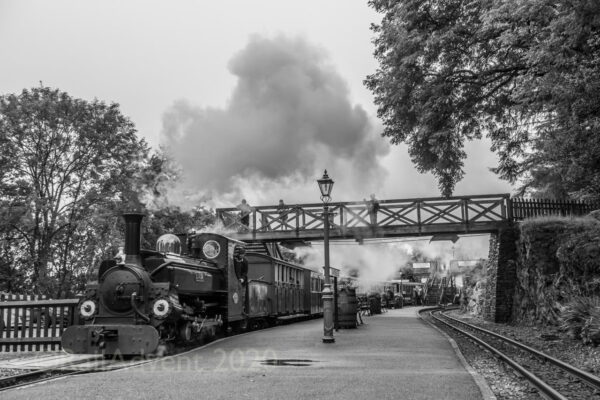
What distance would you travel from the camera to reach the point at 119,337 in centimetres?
1026

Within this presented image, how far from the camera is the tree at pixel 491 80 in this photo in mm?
9594

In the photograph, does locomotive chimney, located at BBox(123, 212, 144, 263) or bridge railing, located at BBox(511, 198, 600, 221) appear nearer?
locomotive chimney, located at BBox(123, 212, 144, 263)

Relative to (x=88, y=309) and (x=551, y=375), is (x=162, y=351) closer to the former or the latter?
(x=88, y=309)

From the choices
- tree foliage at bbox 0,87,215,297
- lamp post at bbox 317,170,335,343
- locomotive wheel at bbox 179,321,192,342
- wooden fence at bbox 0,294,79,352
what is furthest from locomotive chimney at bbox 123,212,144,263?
tree foliage at bbox 0,87,215,297

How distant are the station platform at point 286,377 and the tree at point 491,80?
16.0ft

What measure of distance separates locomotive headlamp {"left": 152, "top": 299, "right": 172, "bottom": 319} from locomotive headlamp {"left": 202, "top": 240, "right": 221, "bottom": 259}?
3.59 m

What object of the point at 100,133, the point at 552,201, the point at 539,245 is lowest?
the point at 539,245

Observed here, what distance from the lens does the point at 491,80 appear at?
14125mm

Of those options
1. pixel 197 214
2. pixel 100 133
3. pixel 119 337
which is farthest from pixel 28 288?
pixel 119 337

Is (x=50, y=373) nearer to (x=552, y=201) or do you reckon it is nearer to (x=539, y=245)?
(x=539, y=245)

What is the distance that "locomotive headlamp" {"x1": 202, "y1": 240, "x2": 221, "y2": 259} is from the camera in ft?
46.5

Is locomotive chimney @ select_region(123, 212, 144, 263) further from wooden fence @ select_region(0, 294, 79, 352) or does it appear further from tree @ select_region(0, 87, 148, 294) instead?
tree @ select_region(0, 87, 148, 294)

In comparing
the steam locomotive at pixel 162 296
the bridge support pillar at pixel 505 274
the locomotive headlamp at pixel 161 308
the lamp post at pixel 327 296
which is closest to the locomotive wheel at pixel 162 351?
the steam locomotive at pixel 162 296

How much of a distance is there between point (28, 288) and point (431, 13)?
56.6 feet
